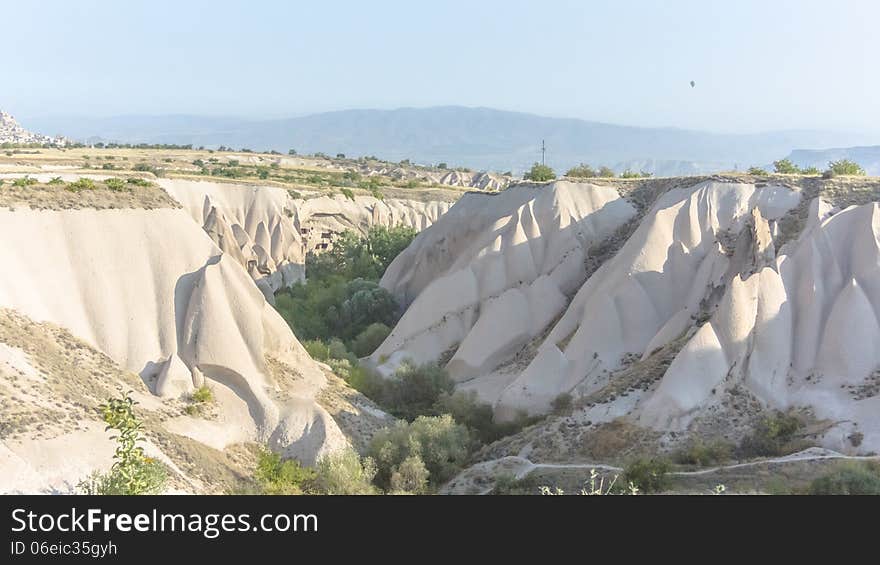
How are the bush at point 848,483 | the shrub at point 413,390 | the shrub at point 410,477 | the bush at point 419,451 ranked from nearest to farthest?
the bush at point 848,483 < the shrub at point 410,477 < the bush at point 419,451 < the shrub at point 413,390

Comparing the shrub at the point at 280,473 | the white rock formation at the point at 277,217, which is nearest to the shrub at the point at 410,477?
the shrub at the point at 280,473

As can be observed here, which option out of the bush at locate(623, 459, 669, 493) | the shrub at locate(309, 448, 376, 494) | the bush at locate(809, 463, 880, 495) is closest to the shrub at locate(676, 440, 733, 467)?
the bush at locate(623, 459, 669, 493)

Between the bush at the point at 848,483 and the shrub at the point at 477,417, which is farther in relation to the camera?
the shrub at the point at 477,417

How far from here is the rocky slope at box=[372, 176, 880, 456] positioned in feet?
56.2

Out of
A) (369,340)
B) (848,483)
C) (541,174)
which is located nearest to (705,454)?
(848,483)

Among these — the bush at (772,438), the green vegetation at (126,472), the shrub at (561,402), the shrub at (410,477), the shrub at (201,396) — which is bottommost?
the shrub at (410,477)

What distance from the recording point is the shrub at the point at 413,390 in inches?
798

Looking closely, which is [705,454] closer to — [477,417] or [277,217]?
[477,417]

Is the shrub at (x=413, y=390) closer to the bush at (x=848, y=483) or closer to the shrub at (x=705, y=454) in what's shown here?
the shrub at (x=705, y=454)

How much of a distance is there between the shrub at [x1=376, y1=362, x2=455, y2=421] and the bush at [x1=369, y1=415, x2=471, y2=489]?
3035mm

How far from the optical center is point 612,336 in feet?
69.5

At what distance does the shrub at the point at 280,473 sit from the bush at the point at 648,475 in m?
6.24

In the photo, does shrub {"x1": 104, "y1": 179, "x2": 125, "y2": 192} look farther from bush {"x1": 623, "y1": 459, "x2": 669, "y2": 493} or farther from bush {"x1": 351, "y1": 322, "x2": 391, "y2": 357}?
bush {"x1": 623, "y1": 459, "x2": 669, "y2": 493}

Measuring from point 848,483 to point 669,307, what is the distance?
10132 millimetres
